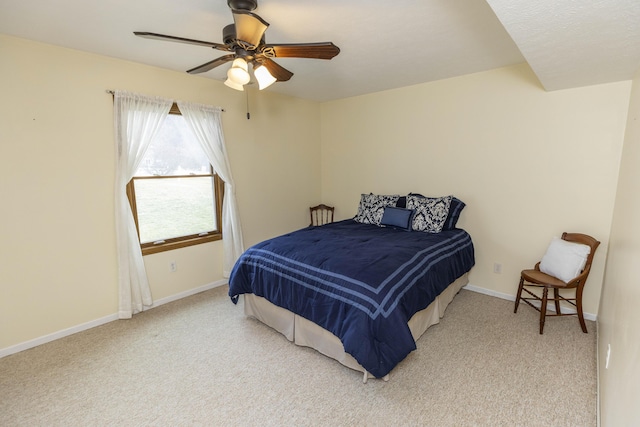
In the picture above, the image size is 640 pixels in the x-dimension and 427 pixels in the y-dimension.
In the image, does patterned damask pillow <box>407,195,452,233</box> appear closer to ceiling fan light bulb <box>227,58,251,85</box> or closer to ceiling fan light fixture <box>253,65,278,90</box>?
ceiling fan light fixture <box>253,65,278,90</box>

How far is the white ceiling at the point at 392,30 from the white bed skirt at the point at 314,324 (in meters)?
1.99

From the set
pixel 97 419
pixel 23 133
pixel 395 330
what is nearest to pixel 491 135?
pixel 395 330

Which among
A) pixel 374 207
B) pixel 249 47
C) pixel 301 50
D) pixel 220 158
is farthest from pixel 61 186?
pixel 374 207

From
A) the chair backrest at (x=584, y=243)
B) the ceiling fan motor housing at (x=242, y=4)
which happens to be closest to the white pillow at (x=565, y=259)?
the chair backrest at (x=584, y=243)

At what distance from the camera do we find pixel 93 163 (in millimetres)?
2721

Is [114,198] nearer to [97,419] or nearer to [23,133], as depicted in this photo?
[23,133]

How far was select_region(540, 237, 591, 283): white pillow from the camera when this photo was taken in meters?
2.50

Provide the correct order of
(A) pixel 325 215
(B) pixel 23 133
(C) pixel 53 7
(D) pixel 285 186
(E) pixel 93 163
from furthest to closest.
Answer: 1. (A) pixel 325 215
2. (D) pixel 285 186
3. (E) pixel 93 163
4. (B) pixel 23 133
5. (C) pixel 53 7

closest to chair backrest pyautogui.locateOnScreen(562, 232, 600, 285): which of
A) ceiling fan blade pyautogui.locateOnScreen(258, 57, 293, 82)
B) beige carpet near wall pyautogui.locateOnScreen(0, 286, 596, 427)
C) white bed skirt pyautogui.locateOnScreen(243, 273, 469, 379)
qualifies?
beige carpet near wall pyautogui.locateOnScreen(0, 286, 596, 427)

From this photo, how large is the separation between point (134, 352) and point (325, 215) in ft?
10.2

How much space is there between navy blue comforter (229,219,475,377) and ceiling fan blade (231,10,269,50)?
1571 mm

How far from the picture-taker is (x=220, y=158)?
350 cm

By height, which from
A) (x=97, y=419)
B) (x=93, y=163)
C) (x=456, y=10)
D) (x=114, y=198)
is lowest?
(x=97, y=419)

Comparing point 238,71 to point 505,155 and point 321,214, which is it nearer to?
point 505,155
